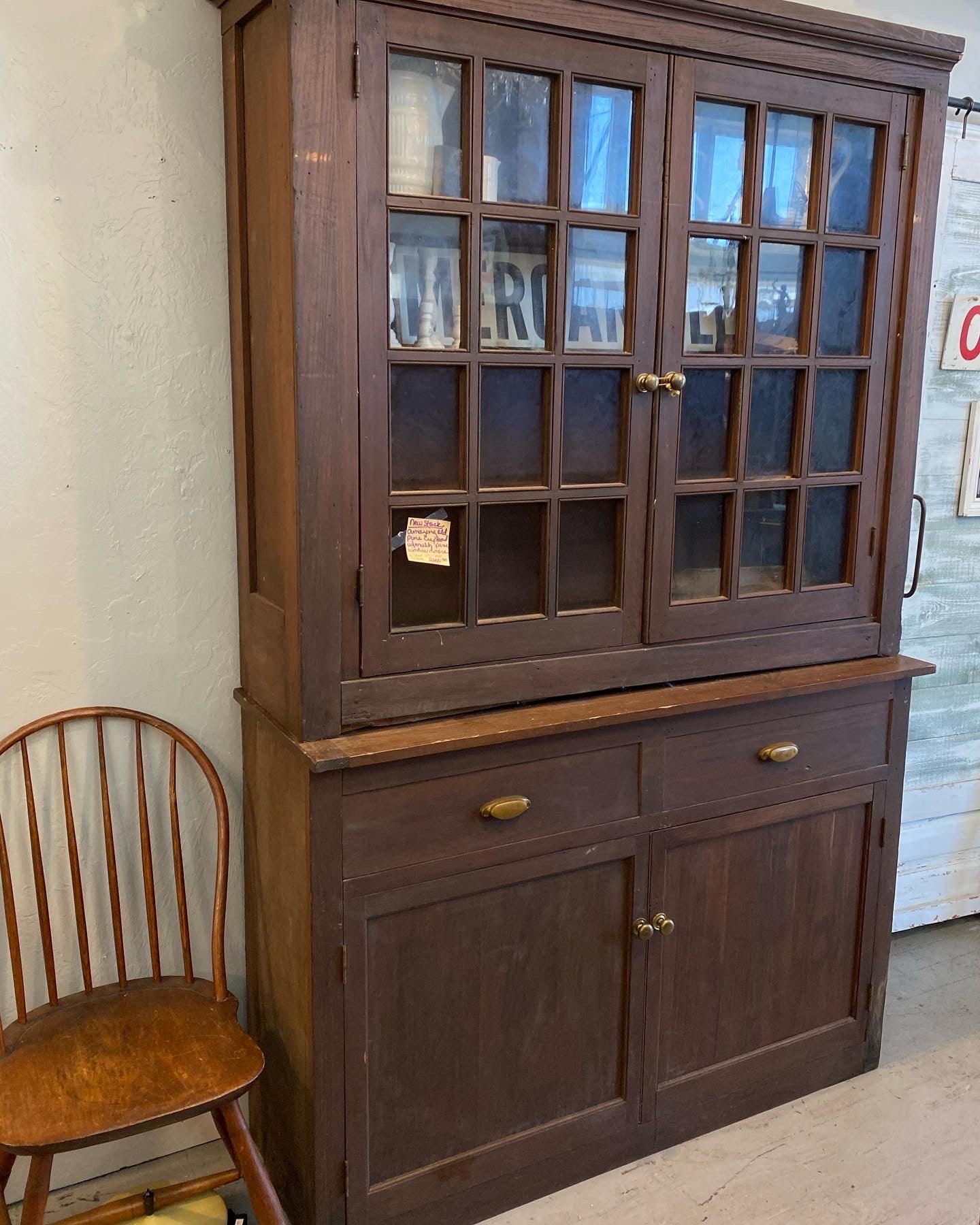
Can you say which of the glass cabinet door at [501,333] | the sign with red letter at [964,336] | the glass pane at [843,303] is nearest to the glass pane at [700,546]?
the glass cabinet door at [501,333]

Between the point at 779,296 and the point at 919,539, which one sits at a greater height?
the point at 779,296

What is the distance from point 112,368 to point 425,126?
2.02 feet

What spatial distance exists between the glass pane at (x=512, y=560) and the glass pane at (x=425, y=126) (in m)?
0.49

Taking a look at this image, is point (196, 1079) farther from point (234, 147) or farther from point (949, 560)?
point (949, 560)

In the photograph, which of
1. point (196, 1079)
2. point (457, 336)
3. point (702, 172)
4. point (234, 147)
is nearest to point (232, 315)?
point (234, 147)

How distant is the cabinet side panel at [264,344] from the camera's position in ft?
5.02

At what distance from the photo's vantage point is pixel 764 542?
6.59 ft

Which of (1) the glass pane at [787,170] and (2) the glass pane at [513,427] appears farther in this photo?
(1) the glass pane at [787,170]

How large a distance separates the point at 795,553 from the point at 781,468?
0.52 feet

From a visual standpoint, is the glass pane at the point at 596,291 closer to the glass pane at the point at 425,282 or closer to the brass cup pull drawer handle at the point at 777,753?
the glass pane at the point at 425,282

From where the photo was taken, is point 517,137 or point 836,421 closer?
point 517,137

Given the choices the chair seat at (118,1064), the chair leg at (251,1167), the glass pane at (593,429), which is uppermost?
the glass pane at (593,429)

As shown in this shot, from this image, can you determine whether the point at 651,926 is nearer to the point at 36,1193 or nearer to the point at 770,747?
the point at 770,747

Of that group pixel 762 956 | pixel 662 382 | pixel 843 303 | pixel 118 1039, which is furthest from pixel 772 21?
pixel 118 1039
